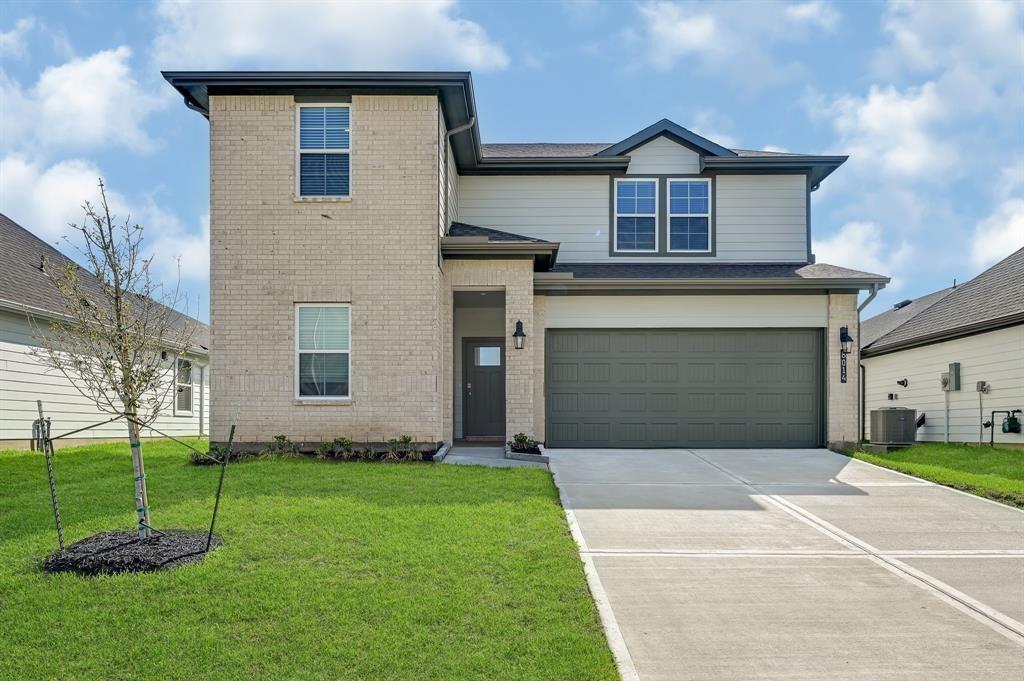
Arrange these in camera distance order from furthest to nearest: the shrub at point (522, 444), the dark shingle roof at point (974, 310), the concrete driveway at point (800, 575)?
the dark shingle roof at point (974, 310), the shrub at point (522, 444), the concrete driveway at point (800, 575)

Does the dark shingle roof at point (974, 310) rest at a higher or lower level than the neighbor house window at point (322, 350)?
higher

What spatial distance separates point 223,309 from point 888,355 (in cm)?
1665

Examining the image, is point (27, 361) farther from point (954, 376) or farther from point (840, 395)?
point (954, 376)

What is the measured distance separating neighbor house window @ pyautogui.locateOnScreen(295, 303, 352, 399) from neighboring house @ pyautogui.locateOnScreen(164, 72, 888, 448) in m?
0.04

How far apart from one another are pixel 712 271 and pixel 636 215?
2097mm

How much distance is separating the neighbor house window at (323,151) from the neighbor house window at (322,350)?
6.48 ft

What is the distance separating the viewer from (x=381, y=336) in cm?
1257

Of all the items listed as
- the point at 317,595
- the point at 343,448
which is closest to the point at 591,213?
the point at 343,448

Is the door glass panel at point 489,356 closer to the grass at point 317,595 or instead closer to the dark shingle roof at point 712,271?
the dark shingle roof at point 712,271

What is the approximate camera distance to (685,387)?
1483 centimetres

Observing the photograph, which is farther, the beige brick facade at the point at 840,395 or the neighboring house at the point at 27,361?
the beige brick facade at the point at 840,395

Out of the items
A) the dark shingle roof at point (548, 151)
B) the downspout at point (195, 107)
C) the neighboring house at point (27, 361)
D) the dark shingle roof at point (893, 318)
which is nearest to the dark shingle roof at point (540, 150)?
the dark shingle roof at point (548, 151)

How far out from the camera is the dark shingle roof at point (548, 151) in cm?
1655

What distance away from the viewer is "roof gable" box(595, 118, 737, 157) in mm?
16203
